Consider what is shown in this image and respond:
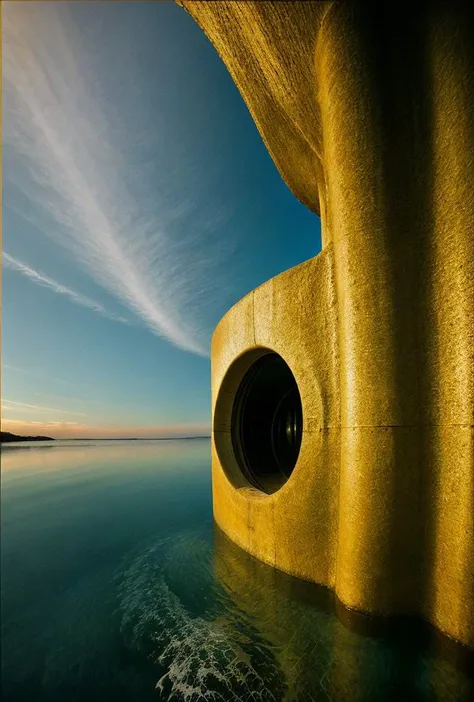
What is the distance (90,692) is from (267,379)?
5079 mm

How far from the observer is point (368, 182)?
348 cm

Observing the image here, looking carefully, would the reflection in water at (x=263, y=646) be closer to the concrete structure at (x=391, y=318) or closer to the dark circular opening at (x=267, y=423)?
the concrete structure at (x=391, y=318)

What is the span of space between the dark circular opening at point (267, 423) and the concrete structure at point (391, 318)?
6.97 feet

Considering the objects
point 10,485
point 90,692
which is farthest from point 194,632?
point 10,485

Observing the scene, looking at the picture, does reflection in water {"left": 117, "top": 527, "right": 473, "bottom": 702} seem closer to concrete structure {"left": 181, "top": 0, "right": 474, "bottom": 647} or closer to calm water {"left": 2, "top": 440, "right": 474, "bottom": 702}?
calm water {"left": 2, "top": 440, "right": 474, "bottom": 702}

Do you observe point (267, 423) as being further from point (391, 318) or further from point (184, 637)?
point (391, 318)

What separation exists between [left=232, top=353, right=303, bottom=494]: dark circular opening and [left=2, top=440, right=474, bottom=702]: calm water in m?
1.57

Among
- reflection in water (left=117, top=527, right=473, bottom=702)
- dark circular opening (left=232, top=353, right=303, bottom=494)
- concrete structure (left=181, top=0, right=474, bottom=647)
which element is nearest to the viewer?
reflection in water (left=117, top=527, right=473, bottom=702)

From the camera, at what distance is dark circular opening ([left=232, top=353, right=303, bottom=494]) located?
6387 millimetres

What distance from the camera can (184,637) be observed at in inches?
143

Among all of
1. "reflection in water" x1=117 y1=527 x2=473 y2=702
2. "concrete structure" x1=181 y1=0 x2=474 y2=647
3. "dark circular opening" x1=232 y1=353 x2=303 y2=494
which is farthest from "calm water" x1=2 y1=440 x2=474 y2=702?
"dark circular opening" x1=232 y1=353 x2=303 y2=494

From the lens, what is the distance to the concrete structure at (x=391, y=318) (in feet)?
10.0

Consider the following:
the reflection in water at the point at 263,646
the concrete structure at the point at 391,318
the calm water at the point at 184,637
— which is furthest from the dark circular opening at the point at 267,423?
the concrete structure at the point at 391,318

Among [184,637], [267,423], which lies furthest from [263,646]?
[267,423]
